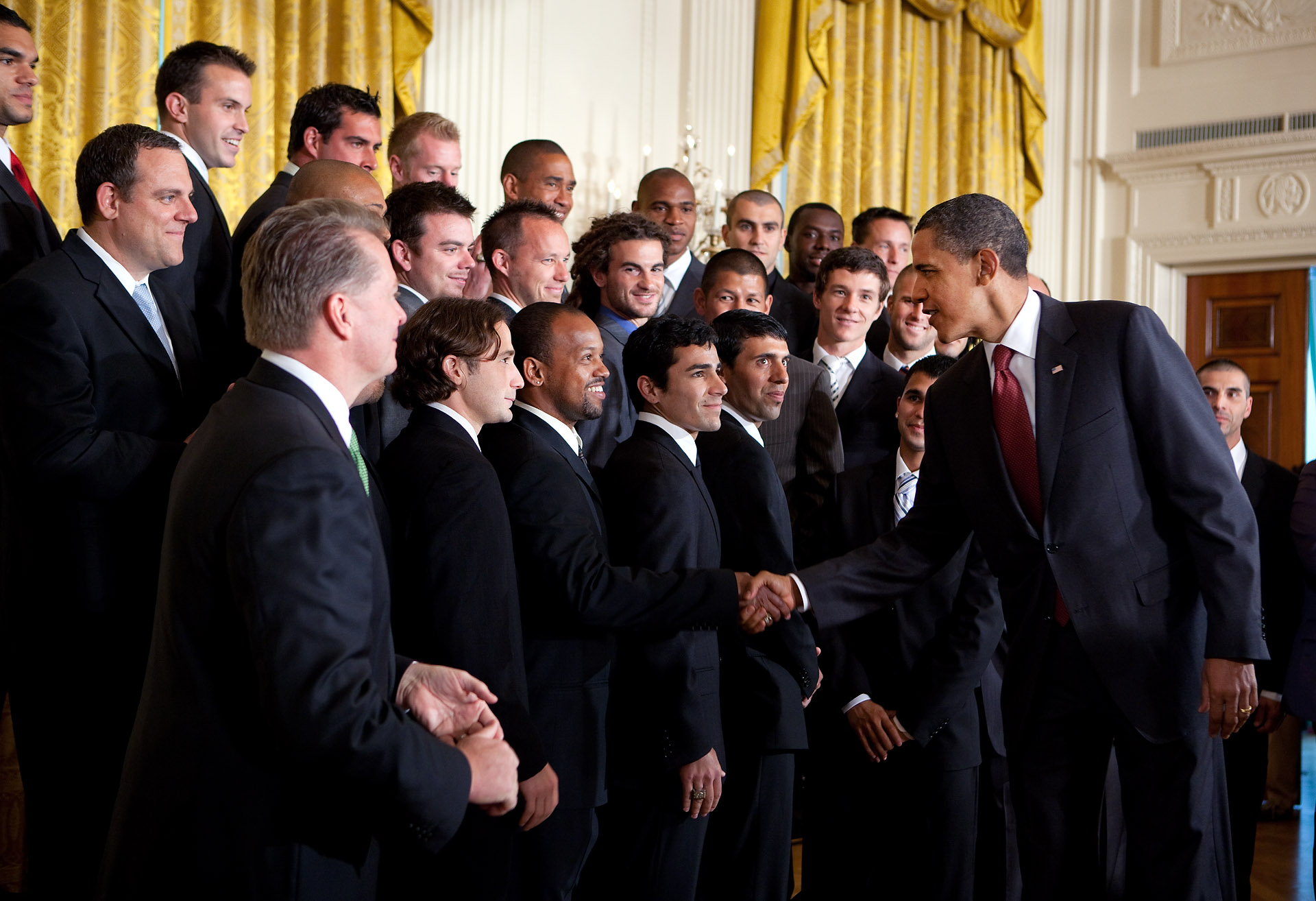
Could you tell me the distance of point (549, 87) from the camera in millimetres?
6730

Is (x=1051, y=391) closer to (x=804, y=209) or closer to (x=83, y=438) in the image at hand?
(x=83, y=438)

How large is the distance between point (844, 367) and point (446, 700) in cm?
274

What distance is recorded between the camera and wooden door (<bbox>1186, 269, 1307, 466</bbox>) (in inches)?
337

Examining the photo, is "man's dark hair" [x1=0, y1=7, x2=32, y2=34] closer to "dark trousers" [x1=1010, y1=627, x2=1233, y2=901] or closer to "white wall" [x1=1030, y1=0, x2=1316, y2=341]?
"dark trousers" [x1=1010, y1=627, x2=1233, y2=901]

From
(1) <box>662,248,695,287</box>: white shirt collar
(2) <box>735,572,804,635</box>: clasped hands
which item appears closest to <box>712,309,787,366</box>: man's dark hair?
(2) <box>735,572,804,635</box>: clasped hands

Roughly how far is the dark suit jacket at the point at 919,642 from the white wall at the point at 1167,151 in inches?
238

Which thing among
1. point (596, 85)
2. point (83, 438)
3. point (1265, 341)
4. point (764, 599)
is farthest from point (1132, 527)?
point (1265, 341)

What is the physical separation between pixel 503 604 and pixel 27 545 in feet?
3.55

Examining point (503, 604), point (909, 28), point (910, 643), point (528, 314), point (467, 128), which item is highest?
point (909, 28)

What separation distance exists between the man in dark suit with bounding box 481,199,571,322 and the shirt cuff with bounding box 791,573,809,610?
1118mm

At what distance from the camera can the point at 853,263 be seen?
436 centimetres

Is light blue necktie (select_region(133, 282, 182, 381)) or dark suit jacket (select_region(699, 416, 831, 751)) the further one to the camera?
dark suit jacket (select_region(699, 416, 831, 751))

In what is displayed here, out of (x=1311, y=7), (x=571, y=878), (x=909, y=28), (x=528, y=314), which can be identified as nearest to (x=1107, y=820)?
(x=571, y=878)

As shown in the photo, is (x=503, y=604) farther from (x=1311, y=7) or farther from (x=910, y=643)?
(x=1311, y=7)
